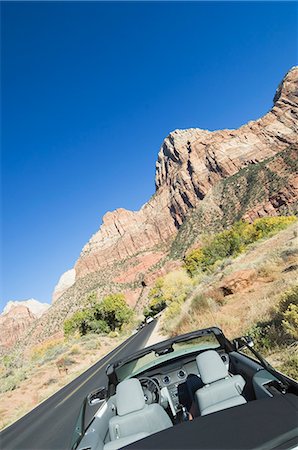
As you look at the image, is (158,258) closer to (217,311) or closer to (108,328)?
(108,328)

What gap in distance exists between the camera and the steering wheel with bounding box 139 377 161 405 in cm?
420

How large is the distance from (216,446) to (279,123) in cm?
16586

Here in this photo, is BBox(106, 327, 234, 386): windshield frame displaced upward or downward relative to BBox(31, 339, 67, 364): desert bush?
downward

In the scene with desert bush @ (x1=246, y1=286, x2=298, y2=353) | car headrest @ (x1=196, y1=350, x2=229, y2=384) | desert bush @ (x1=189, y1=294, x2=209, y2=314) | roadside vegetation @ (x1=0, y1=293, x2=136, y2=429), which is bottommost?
desert bush @ (x1=246, y1=286, x2=298, y2=353)

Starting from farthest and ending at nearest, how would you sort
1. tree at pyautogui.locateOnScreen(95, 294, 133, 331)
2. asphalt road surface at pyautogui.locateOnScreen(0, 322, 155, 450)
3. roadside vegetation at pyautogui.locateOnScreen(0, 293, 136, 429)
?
tree at pyautogui.locateOnScreen(95, 294, 133, 331)
roadside vegetation at pyautogui.locateOnScreen(0, 293, 136, 429)
asphalt road surface at pyautogui.locateOnScreen(0, 322, 155, 450)

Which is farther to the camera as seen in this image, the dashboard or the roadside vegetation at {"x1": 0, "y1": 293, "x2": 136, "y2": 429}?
the roadside vegetation at {"x1": 0, "y1": 293, "x2": 136, "y2": 429}

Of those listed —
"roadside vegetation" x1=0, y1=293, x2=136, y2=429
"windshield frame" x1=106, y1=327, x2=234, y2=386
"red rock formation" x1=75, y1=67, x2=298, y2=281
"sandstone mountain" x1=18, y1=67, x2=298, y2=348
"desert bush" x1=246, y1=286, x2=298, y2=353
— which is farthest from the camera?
"red rock formation" x1=75, y1=67, x2=298, y2=281

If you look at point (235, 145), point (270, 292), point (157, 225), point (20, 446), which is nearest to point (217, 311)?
point (270, 292)

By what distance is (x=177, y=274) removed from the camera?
172ft

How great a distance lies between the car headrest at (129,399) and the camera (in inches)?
111

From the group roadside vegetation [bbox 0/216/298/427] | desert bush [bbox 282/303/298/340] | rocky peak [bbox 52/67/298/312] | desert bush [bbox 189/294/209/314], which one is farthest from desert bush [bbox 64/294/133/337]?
rocky peak [bbox 52/67/298/312]

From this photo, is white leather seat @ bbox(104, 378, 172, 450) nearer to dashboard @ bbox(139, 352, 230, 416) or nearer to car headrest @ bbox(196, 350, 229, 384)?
car headrest @ bbox(196, 350, 229, 384)

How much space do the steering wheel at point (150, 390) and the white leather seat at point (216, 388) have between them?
4.52ft

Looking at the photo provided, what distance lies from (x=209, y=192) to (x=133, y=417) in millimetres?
132466
